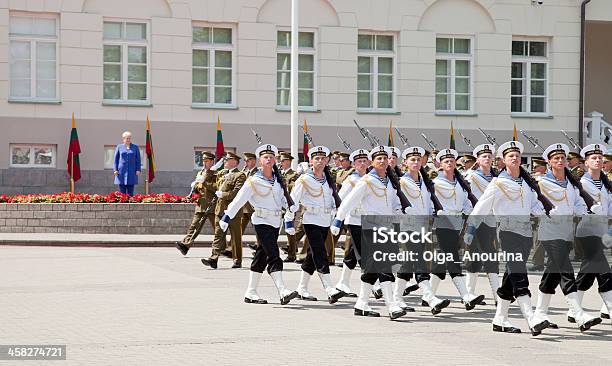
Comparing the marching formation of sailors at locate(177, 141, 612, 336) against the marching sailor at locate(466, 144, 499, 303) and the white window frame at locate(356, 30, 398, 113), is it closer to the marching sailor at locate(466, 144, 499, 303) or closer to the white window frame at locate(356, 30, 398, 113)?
the marching sailor at locate(466, 144, 499, 303)

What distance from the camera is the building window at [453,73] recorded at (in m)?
36.8

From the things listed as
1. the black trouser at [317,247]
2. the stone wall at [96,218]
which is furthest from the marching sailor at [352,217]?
the stone wall at [96,218]

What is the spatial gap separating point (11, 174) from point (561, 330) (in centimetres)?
2146

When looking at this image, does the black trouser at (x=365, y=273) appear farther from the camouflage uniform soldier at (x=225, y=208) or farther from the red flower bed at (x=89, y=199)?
the red flower bed at (x=89, y=199)

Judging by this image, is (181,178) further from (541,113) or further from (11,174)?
(541,113)

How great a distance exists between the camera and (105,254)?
2334 centimetres

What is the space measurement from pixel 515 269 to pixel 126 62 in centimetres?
2239

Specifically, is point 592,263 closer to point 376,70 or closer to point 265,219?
point 265,219

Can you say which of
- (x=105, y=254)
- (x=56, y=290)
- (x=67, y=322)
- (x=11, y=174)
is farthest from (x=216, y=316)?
(x=11, y=174)

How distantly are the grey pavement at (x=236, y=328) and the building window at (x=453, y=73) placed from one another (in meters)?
18.5

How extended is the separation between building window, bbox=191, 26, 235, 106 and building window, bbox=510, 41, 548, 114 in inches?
345

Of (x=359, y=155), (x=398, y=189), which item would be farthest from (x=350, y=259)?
(x=398, y=189)

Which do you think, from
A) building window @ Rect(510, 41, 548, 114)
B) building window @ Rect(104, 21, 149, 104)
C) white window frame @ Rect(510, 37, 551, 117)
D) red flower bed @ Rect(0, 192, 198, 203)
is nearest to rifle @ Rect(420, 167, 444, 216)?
red flower bed @ Rect(0, 192, 198, 203)

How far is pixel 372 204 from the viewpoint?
14570 millimetres
